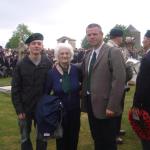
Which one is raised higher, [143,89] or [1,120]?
[143,89]

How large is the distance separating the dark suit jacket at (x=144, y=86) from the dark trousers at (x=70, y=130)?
3.29ft

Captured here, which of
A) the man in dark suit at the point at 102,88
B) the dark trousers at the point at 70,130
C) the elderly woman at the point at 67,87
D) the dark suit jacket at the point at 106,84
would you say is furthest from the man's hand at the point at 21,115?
the dark suit jacket at the point at 106,84

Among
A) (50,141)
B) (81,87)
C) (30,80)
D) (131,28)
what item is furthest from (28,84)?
(131,28)

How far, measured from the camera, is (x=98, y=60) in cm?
487

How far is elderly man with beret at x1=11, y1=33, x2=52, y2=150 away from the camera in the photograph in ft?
17.8

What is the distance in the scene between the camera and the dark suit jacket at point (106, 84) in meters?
4.73

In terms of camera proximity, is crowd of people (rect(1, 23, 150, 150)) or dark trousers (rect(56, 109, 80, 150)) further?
dark trousers (rect(56, 109, 80, 150))

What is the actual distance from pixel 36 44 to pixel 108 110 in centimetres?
143

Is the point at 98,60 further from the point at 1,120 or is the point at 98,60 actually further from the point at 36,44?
the point at 1,120

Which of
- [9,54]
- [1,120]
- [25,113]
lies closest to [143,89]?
[25,113]

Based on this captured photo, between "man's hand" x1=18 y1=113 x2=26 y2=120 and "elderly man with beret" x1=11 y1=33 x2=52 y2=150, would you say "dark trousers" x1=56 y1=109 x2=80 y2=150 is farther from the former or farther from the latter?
"man's hand" x1=18 y1=113 x2=26 y2=120

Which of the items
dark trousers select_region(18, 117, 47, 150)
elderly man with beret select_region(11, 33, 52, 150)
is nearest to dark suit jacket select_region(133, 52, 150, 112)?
elderly man with beret select_region(11, 33, 52, 150)

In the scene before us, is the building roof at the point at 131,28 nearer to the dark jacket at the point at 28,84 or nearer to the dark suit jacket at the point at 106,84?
the dark jacket at the point at 28,84

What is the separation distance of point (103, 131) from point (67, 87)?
746 millimetres
